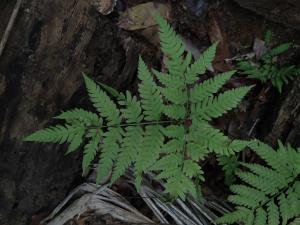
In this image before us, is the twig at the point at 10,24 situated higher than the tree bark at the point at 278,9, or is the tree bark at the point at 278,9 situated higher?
the tree bark at the point at 278,9

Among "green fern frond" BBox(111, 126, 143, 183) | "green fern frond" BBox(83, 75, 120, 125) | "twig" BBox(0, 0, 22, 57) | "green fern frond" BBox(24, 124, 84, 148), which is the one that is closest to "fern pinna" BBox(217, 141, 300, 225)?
"green fern frond" BBox(111, 126, 143, 183)

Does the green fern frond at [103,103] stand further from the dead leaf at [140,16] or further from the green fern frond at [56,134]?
the dead leaf at [140,16]

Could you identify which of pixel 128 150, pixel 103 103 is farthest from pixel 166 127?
pixel 103 103

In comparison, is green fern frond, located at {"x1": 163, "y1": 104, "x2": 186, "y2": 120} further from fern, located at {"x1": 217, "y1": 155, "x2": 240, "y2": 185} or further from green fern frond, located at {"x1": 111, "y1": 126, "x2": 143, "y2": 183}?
fern, located at {"x1": 217, "y1": 155, "x2": 240, "y2": 185}

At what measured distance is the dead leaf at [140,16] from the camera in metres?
3.59

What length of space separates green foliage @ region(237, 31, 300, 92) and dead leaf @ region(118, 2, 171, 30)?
3.21 feet

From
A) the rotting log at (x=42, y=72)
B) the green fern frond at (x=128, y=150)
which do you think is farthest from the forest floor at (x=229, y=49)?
the green fern frond at (x=128, y=150)

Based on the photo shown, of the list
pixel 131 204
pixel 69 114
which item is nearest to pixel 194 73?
pixel 69 114

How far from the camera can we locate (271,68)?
12.9 feet

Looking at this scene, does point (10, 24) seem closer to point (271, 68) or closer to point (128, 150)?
point (128, 150)

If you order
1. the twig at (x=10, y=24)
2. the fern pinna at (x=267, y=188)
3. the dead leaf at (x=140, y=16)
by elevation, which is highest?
the dead leaf at (x=140, y=16)

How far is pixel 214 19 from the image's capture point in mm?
4035

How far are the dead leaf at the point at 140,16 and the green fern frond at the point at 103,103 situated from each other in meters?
0.77

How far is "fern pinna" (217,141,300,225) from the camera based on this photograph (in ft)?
11.1
